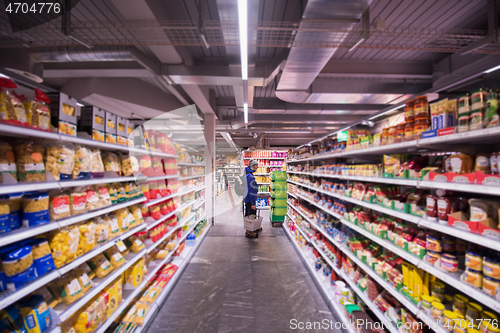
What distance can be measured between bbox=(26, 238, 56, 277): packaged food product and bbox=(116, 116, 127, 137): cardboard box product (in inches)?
49.0

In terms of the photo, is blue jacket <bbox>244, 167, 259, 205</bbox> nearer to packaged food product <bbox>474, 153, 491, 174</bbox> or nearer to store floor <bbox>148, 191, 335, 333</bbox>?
store floor <bbox>148, 191, 335, 333</bbox>

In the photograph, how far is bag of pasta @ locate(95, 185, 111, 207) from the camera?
2043 millimetres

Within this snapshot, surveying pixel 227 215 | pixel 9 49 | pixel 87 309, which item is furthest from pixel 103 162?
pixel 227 215

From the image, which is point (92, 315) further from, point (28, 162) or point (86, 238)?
point (28, 162)

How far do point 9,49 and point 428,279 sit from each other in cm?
558

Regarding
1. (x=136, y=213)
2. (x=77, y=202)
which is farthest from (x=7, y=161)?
(x=136, y=213)

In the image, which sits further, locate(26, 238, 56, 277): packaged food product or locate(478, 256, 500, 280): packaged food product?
locate(26, 238, 56, 277): packaged food product

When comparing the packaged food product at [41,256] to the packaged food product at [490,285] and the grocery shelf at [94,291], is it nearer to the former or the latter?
the grocery shelf at [94,291]

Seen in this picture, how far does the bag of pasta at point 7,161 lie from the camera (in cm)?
127

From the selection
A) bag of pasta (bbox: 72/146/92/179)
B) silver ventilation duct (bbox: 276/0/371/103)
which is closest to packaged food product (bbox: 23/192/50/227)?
bag of pasta (bbox: 72/146/92/179)

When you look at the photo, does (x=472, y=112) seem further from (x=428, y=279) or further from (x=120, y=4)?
(x=120, y=4)

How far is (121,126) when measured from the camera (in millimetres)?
2416

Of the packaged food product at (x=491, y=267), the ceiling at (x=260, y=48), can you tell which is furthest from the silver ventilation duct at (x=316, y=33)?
the packaged food product at (x=491, y=267)

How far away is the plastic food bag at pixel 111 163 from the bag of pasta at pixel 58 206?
22.1 inches
